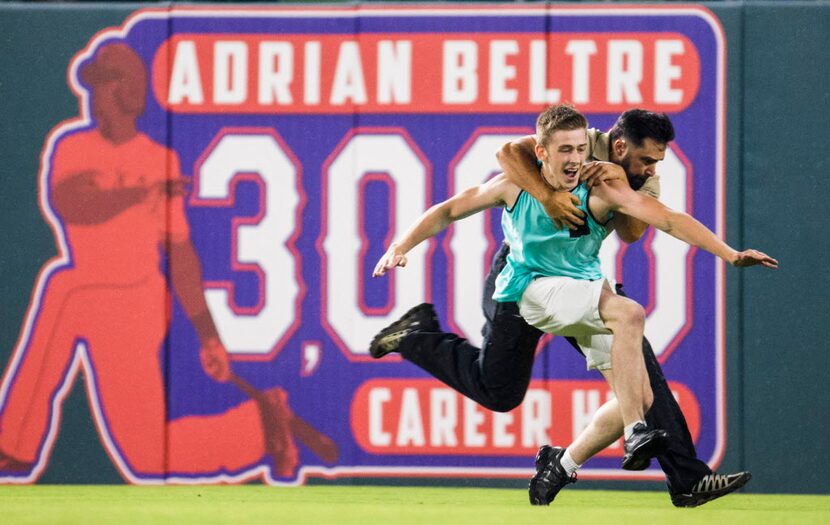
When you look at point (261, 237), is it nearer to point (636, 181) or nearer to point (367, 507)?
point (367, 507)

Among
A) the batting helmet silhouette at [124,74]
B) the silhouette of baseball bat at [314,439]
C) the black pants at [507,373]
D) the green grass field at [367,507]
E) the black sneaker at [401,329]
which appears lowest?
the green grass field at [367,507]

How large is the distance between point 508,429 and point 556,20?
1.98 metres

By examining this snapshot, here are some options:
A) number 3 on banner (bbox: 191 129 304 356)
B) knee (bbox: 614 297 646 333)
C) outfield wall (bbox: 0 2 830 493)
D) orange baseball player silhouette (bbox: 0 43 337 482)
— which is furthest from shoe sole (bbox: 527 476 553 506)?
number 3 on banner (bbox: 191 129 304 356)

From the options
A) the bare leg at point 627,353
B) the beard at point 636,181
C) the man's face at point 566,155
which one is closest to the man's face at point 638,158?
the beard at point 636,181

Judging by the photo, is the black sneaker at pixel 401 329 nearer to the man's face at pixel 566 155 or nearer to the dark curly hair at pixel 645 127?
the man's face at pixel 566 155

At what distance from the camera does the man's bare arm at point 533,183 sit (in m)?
4.93

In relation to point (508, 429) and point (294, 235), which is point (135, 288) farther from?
point (508, 429)

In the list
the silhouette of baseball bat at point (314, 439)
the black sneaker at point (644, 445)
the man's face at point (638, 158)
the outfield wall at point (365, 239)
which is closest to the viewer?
the black sneaker at point (644, 445)

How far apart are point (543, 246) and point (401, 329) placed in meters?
0.69

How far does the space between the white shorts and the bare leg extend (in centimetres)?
6

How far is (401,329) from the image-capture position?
17.5ft

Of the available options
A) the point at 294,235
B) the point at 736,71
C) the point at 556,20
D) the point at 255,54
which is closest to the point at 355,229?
the point at 294,235

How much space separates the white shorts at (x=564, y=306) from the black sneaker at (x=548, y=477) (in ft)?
1.98

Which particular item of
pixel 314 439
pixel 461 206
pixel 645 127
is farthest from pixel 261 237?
pixel 645 127
